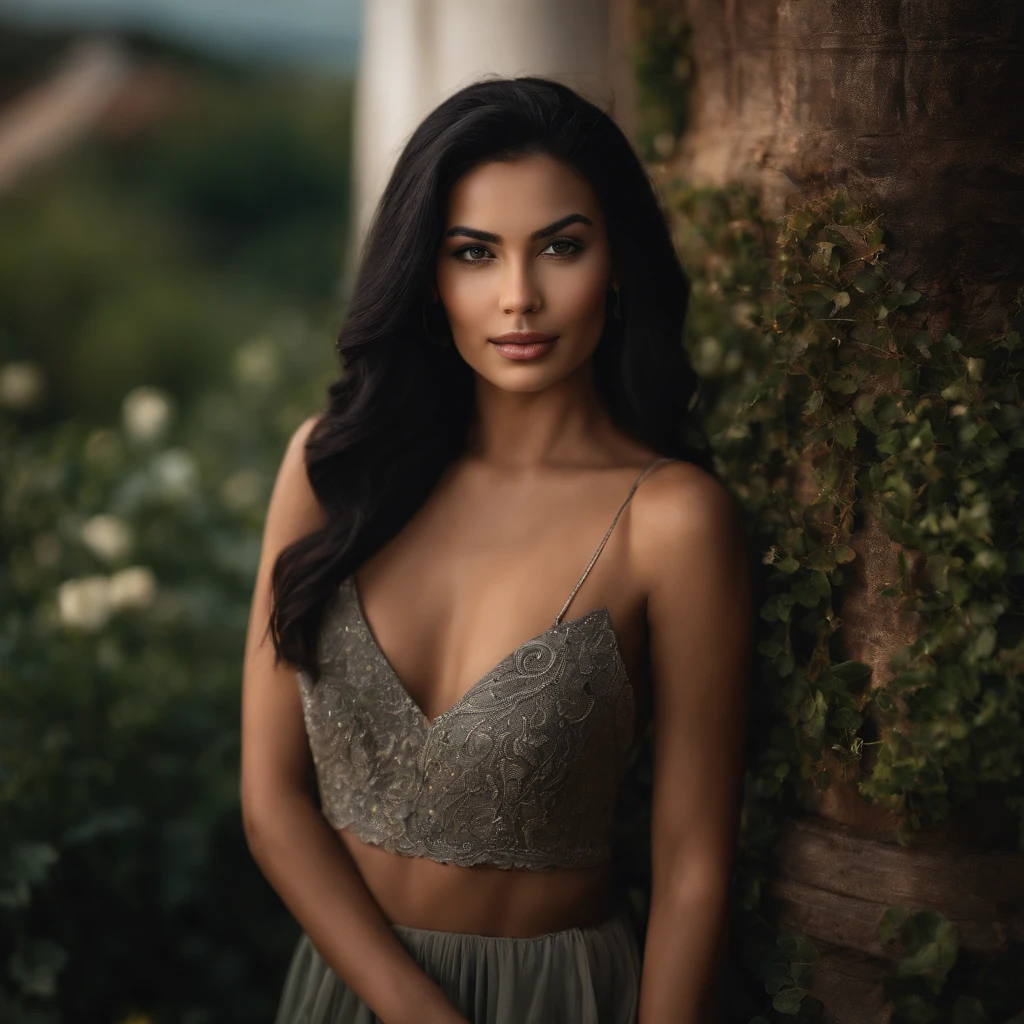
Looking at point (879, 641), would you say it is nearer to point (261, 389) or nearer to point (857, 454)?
point (857, 454)

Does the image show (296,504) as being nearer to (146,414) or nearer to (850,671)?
(850,671)

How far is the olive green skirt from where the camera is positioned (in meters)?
1.88

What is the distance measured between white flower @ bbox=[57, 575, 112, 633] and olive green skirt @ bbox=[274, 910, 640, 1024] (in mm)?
1253

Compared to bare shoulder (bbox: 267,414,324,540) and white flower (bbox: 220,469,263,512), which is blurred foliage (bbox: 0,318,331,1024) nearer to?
white flower (bbox: 220,469,263,512)

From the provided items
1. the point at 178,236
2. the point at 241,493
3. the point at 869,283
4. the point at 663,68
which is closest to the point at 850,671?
the point at 869,283

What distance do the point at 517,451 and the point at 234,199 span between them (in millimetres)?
7367

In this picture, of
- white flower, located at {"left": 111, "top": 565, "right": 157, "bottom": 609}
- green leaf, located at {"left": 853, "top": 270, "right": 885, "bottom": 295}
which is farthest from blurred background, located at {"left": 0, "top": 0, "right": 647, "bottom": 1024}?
green leaf, located at {"left": 853, "top": 270, "right": 885, "bottom": 295}

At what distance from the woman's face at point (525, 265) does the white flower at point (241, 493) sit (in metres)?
1.99

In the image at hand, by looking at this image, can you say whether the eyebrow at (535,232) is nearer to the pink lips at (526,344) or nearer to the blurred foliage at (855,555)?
the pink lips at (526,344)

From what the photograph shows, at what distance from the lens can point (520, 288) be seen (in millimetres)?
1777

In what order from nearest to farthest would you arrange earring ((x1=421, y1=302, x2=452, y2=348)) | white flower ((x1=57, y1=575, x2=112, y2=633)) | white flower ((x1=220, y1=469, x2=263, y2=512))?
earring ((x1=421, y1=302, x2=452, y2=348)), white flower ((x1=57, y1=575, x2=112, y2=633)), white flower ((x1=220, y1=469, x2=263, y2=512))

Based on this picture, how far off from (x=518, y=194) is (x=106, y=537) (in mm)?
1787

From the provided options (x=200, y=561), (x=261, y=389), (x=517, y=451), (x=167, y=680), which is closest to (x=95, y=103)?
(x=261, y=389)

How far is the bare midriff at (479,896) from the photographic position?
188cm
